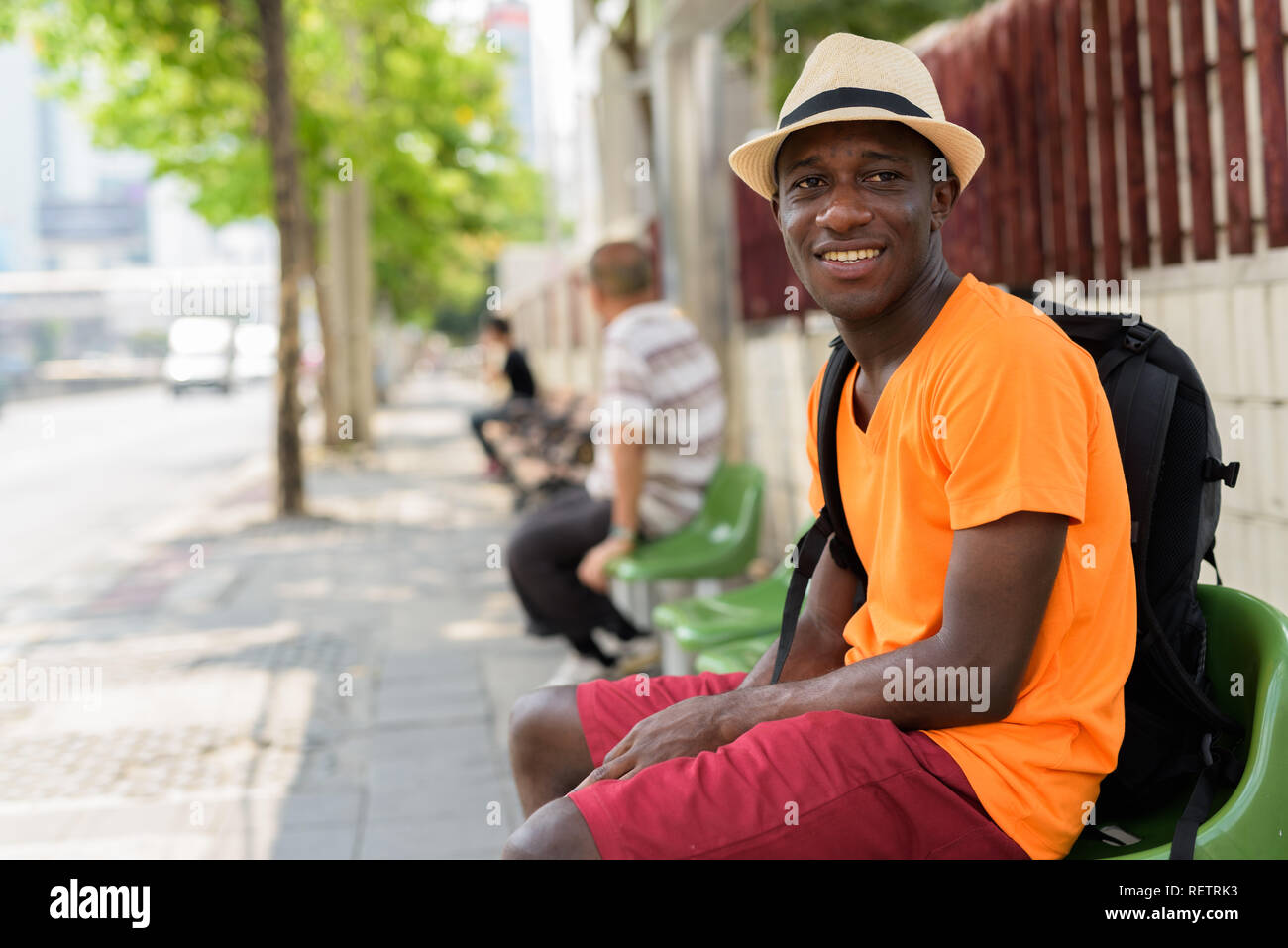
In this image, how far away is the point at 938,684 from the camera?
1.95 meters

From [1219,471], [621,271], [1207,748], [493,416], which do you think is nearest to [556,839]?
[1207,748]

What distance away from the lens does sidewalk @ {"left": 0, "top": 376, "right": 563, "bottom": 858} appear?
13.8 ft

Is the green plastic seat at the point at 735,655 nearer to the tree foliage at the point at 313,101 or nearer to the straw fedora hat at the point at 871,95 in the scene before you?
the straw fedora hat at the point at 871,95

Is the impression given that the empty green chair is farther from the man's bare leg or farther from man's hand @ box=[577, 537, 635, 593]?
the man's bare leg

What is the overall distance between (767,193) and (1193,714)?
3.78 ft

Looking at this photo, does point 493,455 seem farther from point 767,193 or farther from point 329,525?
point 767,193

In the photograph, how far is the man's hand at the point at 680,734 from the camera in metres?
2.09

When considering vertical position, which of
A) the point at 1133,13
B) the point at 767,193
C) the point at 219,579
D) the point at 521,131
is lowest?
the point at 219,579

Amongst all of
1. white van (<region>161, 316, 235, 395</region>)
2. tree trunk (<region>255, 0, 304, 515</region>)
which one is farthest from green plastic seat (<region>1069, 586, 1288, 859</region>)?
white van (<region>161, 316, 235, 395</region>)

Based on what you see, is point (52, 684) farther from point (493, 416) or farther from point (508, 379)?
point (508, 379)

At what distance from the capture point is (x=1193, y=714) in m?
2.10

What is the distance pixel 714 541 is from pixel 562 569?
2.33 feet

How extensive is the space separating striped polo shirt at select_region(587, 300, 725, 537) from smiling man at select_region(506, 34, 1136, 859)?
3.00m
